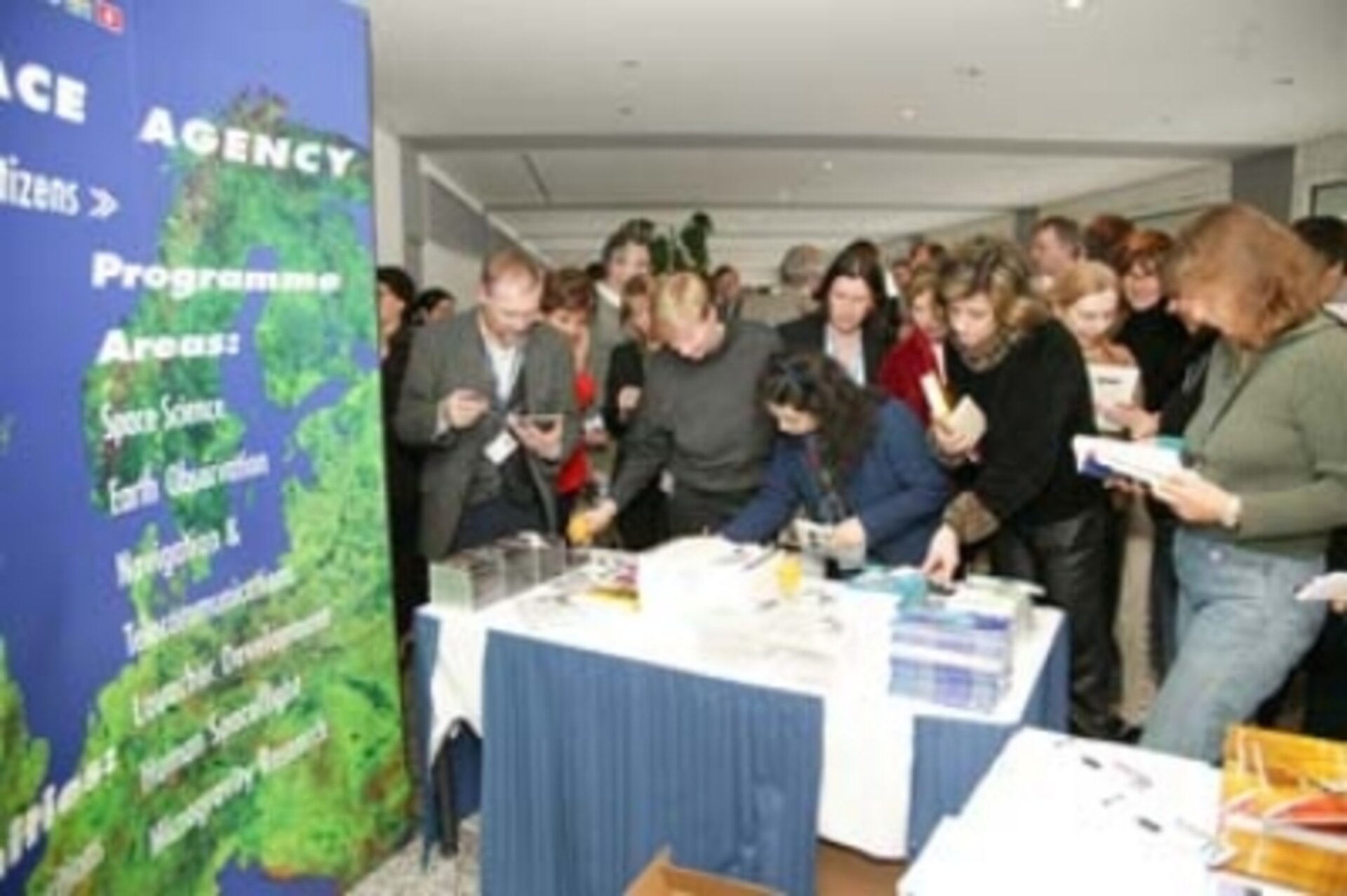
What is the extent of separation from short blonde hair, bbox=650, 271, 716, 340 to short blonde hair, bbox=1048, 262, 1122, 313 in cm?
92

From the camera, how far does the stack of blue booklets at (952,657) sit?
156 cm

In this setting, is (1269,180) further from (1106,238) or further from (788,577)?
(788,577)

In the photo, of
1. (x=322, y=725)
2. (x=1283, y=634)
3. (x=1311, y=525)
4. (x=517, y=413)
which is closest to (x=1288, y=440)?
(x=1311, y=525)

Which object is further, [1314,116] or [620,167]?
[620,167]

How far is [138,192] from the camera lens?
1541 millimetres

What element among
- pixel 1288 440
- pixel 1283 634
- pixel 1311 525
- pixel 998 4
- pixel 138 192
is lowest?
pixel 1283 634

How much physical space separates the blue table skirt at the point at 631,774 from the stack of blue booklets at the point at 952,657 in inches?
6.3

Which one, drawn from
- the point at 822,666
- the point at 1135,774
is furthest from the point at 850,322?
the point at 1135,774

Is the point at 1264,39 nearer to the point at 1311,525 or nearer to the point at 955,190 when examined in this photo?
the point at 1311,525

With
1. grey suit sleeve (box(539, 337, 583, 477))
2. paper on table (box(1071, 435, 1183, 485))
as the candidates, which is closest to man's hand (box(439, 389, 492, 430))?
grey suit sleeve (box(539, 337, 583, 477))

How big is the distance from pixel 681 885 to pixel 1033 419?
129cm

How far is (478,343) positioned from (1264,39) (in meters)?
5.26

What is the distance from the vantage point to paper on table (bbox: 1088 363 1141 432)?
2.62m

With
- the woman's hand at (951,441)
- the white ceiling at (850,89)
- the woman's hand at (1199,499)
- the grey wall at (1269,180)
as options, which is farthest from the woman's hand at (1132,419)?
the grey wall at (1269,180)
